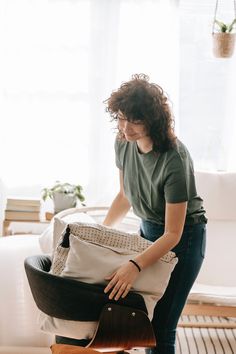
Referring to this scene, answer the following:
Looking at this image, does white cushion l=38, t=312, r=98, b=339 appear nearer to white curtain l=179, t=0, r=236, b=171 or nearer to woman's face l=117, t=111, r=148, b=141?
woman's face l=117, t=111, r=148, b=141

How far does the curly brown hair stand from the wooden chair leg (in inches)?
20.7

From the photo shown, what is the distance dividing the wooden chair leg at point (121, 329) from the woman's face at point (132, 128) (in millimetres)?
529

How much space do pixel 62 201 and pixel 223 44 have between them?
1.22m

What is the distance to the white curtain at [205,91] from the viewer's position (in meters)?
3.78

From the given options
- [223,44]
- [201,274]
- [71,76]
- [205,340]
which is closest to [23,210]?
[71,76]

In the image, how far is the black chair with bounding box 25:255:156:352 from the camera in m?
1.73

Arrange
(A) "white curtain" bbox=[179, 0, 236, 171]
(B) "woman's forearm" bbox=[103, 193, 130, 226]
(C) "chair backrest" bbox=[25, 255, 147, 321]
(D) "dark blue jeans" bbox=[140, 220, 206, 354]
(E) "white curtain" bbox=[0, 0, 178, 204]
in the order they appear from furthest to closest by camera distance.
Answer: (A) "white curtain" bbox=[179, 0, 236, 171] → (E) "white curtain" bbox=[0, 0, 178, 204] → (B) "woman's forearm" bbox=[103, 193, 130, 226] → (D) "dark blue jeans" bbox=[140, 220, 206, 354] → (C) "chair backrest" bbox=[25, 255, 147, 321]

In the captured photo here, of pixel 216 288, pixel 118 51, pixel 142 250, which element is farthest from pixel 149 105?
pixel 118 51

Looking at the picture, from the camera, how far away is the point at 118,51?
3645 millimetres

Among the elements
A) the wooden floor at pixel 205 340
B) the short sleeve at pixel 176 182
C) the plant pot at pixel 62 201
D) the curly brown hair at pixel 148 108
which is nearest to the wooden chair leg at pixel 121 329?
the short sleeve at pixel 176 182

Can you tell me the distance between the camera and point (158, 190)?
2.02 meters

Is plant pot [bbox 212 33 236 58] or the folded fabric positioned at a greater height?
plant pot [bbox 212 33 236 58]

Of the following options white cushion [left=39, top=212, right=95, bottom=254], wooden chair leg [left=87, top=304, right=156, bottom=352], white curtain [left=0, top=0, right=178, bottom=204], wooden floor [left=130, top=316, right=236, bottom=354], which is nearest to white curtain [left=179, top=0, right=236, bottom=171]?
white curtain [left=0, top=0, right=178, bottom=204]

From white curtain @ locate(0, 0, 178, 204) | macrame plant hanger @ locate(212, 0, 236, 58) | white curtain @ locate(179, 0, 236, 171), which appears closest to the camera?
macrame plant hanger @ locate(212, 0, 236, 58)
